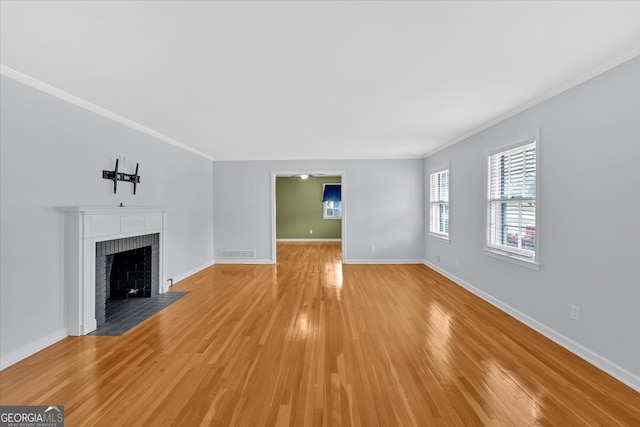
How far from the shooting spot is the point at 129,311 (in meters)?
3.55

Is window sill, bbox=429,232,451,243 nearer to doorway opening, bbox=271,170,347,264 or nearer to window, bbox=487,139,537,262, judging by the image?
window, bbox=487,139,537,262

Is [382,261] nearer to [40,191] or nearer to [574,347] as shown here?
[574,347]

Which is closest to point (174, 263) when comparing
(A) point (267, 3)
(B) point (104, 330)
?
(B) point (104, 330)

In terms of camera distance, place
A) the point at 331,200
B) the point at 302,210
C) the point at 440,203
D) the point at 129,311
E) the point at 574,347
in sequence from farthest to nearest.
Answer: the point at 302,210 < the point at 331,200 < the point at 440,203 < the point at 129,311 < the point at 574,347

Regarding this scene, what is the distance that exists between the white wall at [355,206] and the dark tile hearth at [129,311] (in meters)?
2.46

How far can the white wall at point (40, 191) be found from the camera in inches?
91.6

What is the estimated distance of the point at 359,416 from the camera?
175cm

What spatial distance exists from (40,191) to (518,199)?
487cm

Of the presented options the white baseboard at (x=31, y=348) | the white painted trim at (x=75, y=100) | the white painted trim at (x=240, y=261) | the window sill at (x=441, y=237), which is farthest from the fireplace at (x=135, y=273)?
the window sill at (x=441, y=237)

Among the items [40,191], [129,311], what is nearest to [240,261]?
[129,311]

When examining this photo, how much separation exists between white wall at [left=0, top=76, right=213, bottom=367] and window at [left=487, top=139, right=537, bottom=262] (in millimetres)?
4810

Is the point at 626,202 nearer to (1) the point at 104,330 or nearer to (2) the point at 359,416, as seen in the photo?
(2) the point at 359,416

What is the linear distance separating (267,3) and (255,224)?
Result: 5.28m

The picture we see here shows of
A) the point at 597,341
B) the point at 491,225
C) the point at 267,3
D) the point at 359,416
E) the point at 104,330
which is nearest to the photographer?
the point at 267,3
